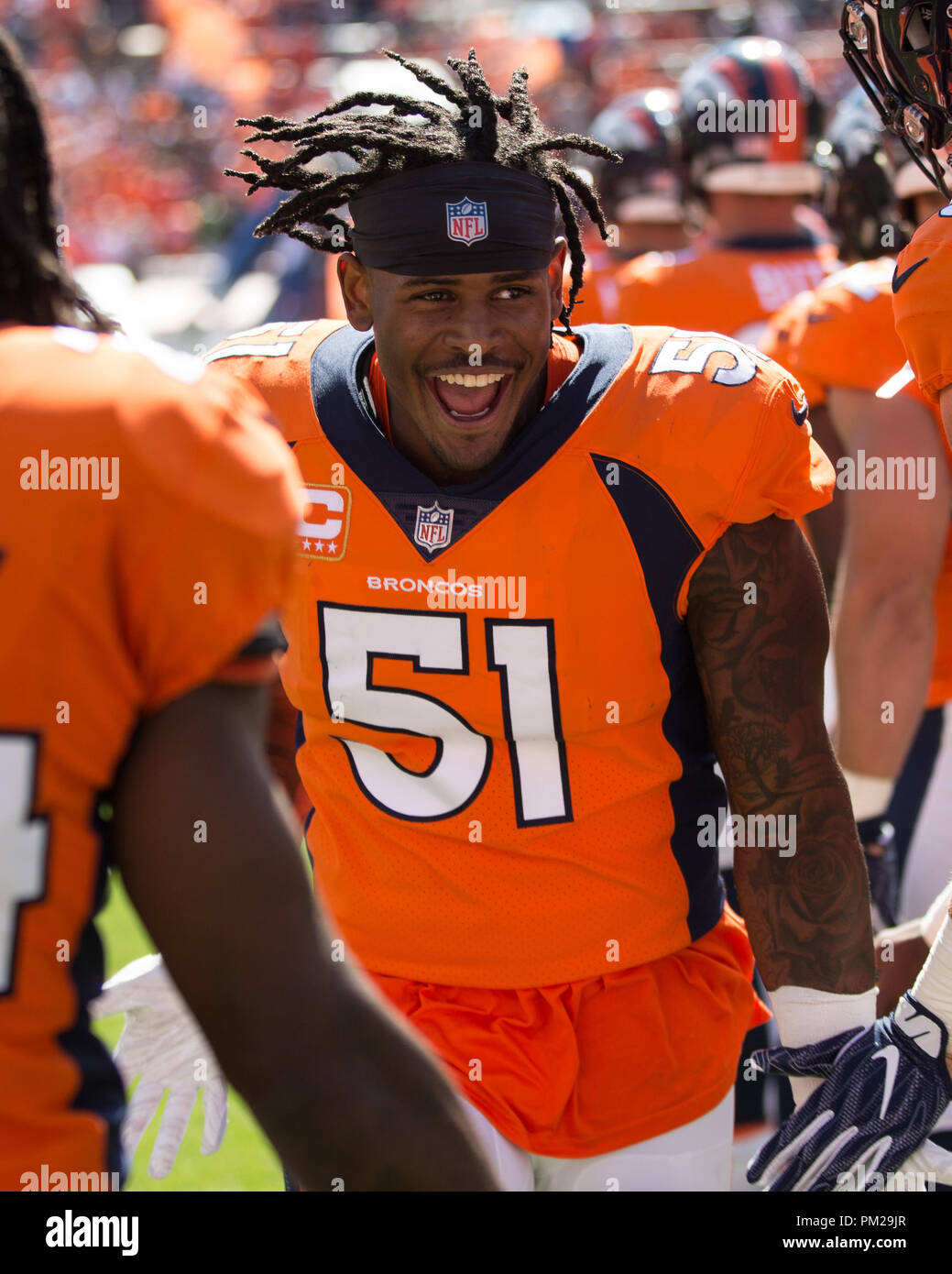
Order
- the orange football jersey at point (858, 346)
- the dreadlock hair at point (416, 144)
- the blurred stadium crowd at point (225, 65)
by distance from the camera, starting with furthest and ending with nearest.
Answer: the blurred stadium crowd at point (225, 65) → the orange football jersey at point (858, 346) → the dreadlock hair at point (416, 144)

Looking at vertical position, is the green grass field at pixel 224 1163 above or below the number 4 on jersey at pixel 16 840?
below

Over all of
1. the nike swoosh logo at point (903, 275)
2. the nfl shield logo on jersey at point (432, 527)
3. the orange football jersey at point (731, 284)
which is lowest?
the nfl shield logo on jersey at point (432, 527)

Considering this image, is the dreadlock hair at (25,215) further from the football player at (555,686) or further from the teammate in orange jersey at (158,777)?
the football player at (555,686)

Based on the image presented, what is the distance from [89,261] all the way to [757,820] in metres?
17.3

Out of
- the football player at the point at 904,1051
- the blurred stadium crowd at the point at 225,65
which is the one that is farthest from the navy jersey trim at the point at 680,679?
the blurred stadium crowd at the point at 225,65

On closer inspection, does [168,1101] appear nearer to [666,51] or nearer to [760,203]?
[760,203]

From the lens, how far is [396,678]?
213 centimetres

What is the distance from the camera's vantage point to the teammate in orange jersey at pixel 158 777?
43.1 inches

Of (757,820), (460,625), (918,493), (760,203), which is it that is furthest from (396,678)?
(760,203)

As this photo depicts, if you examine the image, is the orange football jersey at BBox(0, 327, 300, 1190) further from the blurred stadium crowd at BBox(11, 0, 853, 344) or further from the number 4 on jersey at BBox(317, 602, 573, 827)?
the blurred stadium crowd at BBox(11, 0, 853, 344)

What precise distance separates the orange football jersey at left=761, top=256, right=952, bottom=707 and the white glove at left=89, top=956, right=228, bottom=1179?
6.00 feet

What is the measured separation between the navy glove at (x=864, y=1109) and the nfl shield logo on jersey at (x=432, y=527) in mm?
875

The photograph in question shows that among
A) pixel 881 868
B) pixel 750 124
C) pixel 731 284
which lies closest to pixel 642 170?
pixel 750 124

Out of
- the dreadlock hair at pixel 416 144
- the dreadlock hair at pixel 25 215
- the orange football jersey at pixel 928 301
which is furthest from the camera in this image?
the dreadlock hair at pixel 416 144
